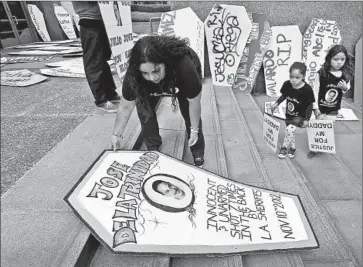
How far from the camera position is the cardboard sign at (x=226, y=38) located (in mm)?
4176

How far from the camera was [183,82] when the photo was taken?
1624mm

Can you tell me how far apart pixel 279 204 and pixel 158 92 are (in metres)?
1.19

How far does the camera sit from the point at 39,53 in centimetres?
670

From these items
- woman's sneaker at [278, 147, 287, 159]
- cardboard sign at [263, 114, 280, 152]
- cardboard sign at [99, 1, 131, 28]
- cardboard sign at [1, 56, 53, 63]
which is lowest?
woman's sneaker at [278, 147, 287, 159]

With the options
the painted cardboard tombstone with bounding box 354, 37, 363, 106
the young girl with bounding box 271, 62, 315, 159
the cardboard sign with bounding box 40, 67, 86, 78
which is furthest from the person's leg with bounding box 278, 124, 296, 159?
the cardboard sign with bounding box 40, 67, 86, 78

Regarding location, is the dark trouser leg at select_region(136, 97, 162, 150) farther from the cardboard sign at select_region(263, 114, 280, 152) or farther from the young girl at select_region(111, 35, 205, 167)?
the cardboard sign at select_region(263, 114, 280, 152)

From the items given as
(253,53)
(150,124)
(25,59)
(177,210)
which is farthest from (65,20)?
(177,210)

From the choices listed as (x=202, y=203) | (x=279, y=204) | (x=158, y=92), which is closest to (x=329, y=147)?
(x=279, y=204)

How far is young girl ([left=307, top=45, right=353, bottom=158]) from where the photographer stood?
243cm

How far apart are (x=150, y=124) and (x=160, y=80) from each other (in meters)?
0.53

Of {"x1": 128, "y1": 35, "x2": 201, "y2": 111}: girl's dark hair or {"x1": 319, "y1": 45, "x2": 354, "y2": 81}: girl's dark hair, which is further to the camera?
{"x1": 319, "y1": 45, "x2": 354, "y2": 81}: girl's dark hair

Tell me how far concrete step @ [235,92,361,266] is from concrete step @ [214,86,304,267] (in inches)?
5.3

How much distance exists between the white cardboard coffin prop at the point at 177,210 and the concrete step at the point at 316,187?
13 centimetres

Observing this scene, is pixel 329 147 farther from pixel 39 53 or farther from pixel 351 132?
pixel 39 53
